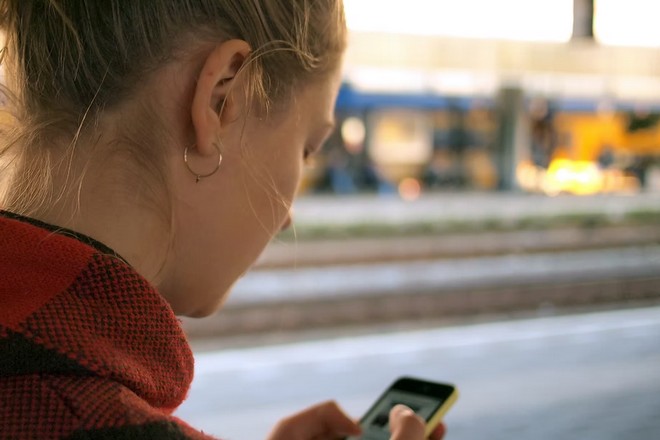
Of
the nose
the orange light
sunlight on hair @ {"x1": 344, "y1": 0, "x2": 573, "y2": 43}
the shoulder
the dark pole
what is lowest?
the orange light

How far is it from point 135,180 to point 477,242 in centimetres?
658

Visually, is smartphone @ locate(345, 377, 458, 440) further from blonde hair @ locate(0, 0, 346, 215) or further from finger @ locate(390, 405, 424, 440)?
blonde hair @ locate(0, 0, 346, 215)

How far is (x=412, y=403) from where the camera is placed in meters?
1.01

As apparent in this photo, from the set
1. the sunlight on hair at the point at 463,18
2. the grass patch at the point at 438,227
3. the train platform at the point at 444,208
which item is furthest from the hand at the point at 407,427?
the train platform at the point at 444,208

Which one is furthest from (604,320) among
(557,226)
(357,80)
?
(357,80)

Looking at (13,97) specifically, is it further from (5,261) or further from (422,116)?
(422,116)

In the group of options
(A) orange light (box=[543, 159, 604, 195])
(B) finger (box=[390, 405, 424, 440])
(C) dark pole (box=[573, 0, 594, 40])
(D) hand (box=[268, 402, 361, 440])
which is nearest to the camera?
(B) finger (box=[390, 405, 424, 440])

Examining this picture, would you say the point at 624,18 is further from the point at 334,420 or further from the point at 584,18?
the point at 334,420

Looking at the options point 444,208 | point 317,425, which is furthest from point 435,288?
point 317,425

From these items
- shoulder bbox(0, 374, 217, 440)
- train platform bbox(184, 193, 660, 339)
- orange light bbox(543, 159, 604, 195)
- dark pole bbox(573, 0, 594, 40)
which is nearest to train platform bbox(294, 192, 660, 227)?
train platform bbox(184, 193, 660, 339)

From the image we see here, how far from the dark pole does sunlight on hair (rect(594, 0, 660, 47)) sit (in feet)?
0.08

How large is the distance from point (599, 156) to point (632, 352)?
13.1 ft

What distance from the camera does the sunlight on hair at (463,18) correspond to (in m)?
3.21

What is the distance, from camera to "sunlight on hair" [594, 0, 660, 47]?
2.33 m
